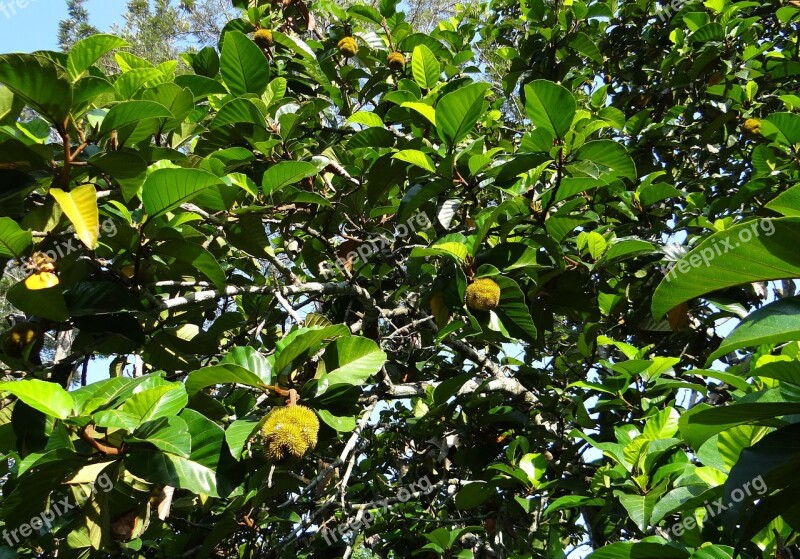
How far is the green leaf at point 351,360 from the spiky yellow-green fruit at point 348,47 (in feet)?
5.62

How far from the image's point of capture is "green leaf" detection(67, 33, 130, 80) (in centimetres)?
145

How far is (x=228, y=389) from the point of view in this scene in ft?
6.31

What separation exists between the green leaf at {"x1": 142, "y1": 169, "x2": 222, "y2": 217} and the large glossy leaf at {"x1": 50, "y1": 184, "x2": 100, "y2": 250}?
11 centimetres

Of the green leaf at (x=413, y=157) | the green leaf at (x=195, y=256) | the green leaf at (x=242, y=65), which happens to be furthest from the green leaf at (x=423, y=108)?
the green leaf at (x=195, y=256)

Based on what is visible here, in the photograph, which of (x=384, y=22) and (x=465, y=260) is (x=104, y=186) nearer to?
(x=465, y=260)

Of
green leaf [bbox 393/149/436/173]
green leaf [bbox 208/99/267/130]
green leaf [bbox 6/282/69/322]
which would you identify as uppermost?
green leaf [bbox 208/99/267/130]

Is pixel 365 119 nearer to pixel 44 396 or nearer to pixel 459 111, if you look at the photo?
pixel 459 111

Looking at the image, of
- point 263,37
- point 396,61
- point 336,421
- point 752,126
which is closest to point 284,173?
point 336,421

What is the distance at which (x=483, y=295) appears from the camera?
1.55 metres

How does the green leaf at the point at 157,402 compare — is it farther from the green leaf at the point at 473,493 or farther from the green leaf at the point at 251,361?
the green leaf at the point at 473,493

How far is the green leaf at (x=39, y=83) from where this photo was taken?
1.22m

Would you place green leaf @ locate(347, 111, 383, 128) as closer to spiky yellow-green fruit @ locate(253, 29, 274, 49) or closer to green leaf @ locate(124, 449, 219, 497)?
spiky yellow-green fruit @ locate(253, 29, 274, 49)

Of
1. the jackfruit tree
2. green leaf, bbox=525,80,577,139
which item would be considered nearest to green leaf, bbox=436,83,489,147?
the jackfruit tree

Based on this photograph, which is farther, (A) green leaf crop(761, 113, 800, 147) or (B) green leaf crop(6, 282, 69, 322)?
(A) green leaf crop(761, 113, 800, 147)
